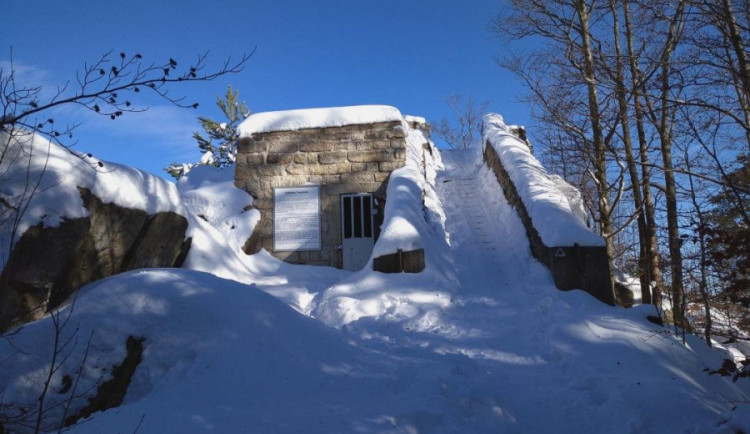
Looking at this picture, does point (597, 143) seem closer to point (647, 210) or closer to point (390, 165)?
point (647, 210)

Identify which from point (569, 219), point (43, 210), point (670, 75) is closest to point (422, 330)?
point (569, 219)

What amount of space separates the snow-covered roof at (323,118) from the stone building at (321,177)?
0.02 meters

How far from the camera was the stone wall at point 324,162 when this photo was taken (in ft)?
31.4

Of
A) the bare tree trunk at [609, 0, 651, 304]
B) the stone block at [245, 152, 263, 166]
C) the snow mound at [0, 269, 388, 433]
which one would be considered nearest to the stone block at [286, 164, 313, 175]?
the stone block at [245, 152, 263, 166]

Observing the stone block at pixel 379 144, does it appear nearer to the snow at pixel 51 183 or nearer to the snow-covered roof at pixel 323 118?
the snow-covered roof at pixel 323 118

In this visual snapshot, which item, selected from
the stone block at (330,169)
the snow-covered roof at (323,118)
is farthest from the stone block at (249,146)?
the stone block at (330,169)

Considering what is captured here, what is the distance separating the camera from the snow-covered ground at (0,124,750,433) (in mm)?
2906

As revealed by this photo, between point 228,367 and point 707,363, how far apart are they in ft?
15.5

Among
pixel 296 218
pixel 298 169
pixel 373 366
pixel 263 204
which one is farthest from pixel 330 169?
pixel 373 366

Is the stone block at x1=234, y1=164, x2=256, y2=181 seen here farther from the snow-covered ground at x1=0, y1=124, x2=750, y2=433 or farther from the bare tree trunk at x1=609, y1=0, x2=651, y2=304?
the bare tree trunk at x1=609, y1=0, x2=651, y2=304

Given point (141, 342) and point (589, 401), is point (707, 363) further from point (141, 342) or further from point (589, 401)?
point (141, 342)

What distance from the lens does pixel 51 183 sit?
477cm

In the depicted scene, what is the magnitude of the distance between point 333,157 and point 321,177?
510 mm

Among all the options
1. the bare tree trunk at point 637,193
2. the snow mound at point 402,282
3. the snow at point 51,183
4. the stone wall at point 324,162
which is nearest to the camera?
the snow at point 51,183
